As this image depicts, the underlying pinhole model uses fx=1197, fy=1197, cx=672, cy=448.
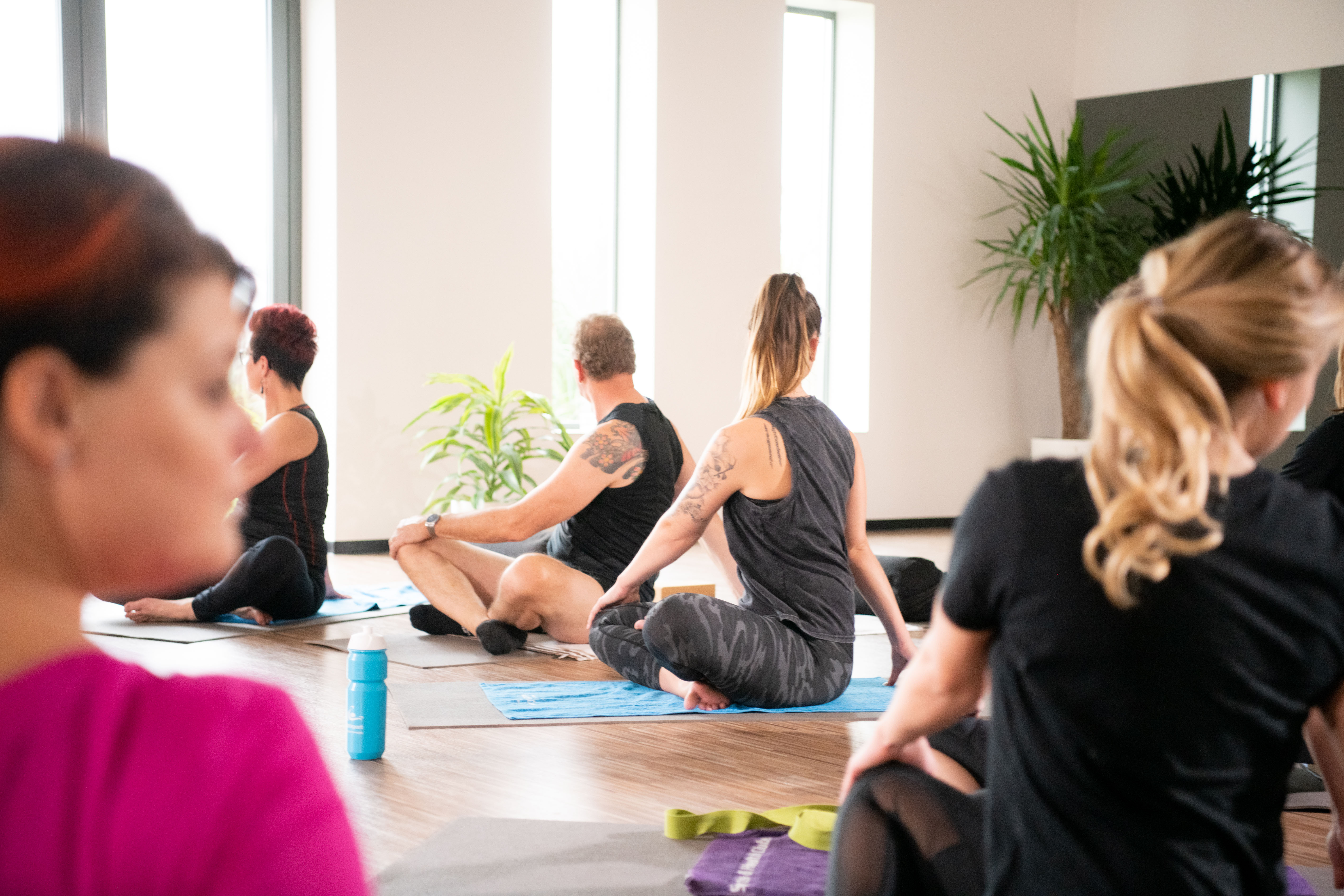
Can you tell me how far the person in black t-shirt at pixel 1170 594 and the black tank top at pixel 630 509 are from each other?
2.46 m

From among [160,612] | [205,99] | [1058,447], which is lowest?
[160,612]

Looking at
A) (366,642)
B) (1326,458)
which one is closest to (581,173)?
(366,642)

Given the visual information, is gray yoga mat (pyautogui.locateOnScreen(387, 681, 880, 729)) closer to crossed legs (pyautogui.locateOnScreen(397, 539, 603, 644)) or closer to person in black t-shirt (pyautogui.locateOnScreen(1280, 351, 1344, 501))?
crossed legs (pyautogui.locateOnScreen(397, 539, 603, 644))

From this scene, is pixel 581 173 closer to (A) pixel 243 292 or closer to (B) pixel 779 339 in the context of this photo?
(B) pixel 779 339

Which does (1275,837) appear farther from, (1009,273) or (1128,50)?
(1128,50)

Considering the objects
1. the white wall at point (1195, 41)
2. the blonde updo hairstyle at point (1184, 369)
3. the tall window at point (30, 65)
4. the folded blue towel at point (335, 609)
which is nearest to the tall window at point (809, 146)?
the white wall at point (1195, 41)

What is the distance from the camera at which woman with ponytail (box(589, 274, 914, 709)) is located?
279 centimetres

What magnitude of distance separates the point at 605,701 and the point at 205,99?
177 inches

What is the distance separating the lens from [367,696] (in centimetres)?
240

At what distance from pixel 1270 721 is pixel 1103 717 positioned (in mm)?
144

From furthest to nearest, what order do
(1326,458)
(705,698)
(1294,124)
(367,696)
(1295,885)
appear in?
(1294,124)
(705,698)
(367,696)
(1326,458)
(1295,885)

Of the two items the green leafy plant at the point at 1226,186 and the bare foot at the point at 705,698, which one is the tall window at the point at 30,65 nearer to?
the bare foot at the point at 705,698

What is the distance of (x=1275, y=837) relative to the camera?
1.01 meters

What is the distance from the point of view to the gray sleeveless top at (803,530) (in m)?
2.81
